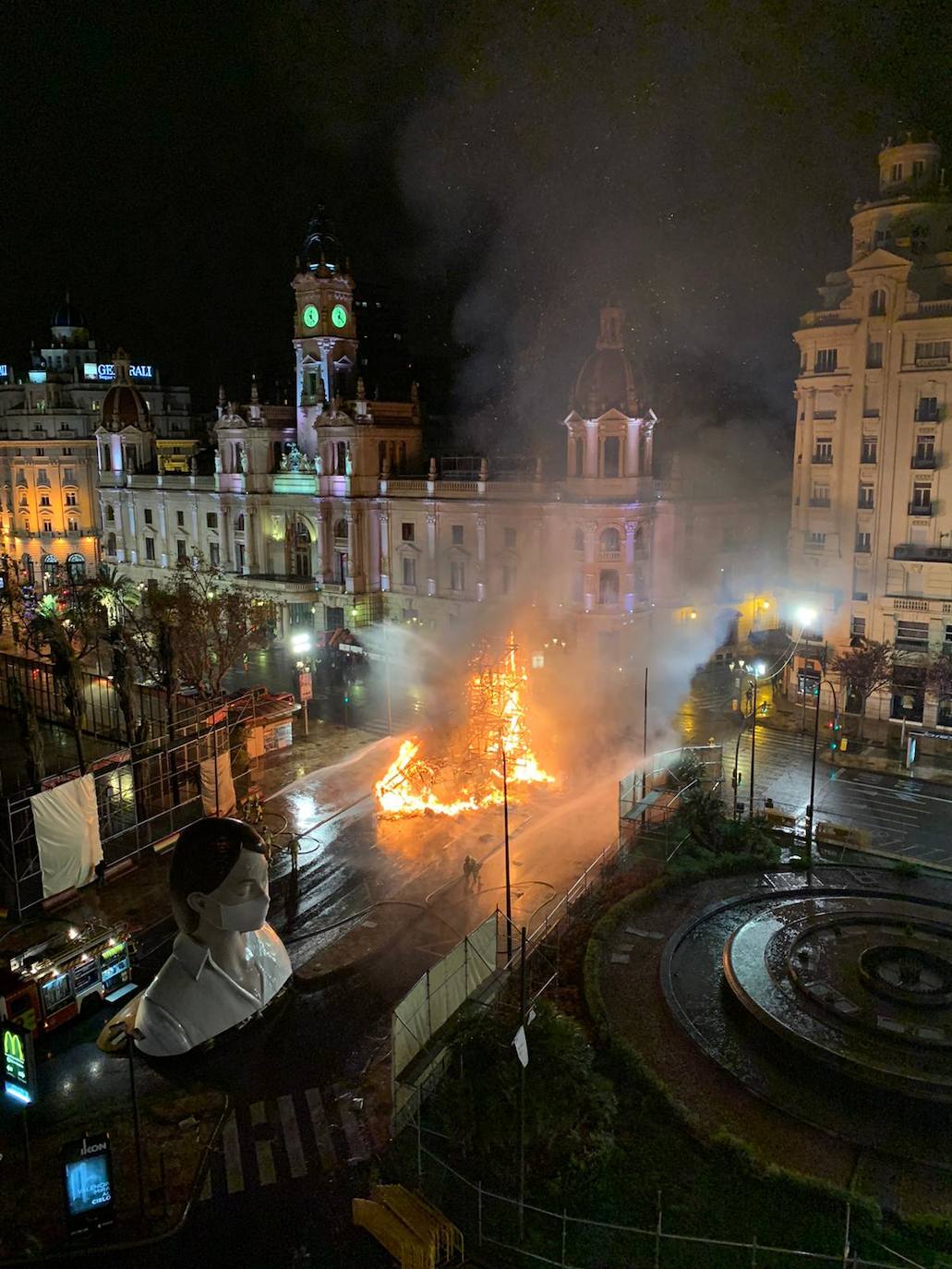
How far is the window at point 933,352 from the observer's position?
42375mm

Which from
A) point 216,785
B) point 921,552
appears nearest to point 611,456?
point 921,552

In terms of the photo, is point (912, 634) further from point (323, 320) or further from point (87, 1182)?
point (323, 320)

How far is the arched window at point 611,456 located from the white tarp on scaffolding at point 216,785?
26.0m

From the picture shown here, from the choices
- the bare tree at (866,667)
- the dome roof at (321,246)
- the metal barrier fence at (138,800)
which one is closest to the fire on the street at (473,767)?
the metal barrier fence at (138,800)

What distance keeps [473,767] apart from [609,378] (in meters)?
24.3

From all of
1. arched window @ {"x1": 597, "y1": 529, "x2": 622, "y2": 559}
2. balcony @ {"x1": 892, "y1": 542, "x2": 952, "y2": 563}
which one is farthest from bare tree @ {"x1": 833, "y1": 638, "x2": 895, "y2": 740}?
arched window @ {"x1": 597, "y1": 529, "x2": 622, "y2": 559}

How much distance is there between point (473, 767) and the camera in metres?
36.8

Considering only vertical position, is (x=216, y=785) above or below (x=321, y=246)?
below

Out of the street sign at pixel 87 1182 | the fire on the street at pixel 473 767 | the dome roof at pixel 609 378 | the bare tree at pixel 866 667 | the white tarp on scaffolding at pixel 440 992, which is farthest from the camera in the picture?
the dome roof at pixel 609 378

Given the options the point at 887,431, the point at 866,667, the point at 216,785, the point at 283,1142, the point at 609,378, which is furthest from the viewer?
the point at 609,378

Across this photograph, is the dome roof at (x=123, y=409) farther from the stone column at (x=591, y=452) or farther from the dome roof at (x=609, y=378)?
the stone column at (x=591, y=452)

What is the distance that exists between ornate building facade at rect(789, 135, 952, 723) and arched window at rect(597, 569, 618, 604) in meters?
9.28

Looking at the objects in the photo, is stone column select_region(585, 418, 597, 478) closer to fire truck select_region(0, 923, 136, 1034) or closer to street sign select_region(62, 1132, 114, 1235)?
fire truck select_region(0, 923, 136, 1034)

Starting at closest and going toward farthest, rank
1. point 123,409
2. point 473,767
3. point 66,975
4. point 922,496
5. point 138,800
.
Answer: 1. point 66,975
2. point 138,800
3. point 473,767
4. point 922,496
5. point 123,409
